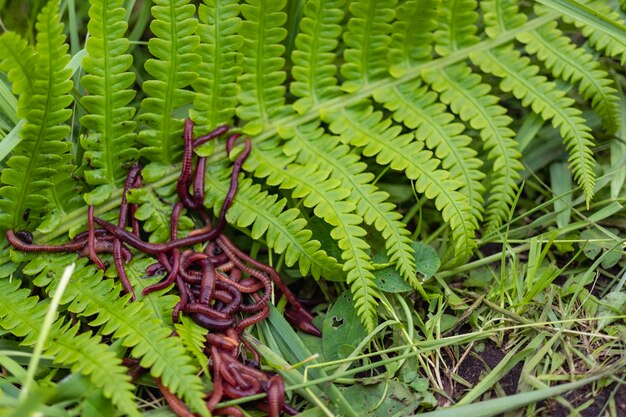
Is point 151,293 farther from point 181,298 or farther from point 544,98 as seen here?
point 544,98

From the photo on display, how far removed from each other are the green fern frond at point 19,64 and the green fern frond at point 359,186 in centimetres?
152

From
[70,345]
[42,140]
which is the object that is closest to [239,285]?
[70,345]

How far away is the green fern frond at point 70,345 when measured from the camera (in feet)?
10.2

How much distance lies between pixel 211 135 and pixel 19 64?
118 cm

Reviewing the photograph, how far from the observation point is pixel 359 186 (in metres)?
3.89

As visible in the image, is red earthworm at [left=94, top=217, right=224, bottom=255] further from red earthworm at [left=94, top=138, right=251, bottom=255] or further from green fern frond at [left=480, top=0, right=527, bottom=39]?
green fern frond at [left=480, top=0, right=527, bottom=39]

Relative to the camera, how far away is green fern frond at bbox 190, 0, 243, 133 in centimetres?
380

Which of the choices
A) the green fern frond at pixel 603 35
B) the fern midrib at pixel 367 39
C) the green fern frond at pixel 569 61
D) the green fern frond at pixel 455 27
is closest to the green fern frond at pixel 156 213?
the fern midrib at pixel 367 39

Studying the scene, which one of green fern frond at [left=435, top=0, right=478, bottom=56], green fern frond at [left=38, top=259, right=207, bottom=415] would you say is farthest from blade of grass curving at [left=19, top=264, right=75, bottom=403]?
green fern frond at [left=435, top=0, right=478, bottom=56]

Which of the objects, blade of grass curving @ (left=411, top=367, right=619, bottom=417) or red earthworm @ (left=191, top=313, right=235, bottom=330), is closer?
blade of grass curving @ (left=411, top=367, right=619, bottom=417)

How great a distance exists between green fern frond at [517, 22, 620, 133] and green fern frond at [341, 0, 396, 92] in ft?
3.03

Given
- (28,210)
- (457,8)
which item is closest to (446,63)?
(457,8)

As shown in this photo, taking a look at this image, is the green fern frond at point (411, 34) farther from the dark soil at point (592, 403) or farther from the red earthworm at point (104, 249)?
the dark soil at point (592, 403)

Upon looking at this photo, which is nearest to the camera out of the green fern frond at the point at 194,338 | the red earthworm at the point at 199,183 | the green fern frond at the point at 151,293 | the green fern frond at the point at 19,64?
the green fern frond at the point at 19,64
